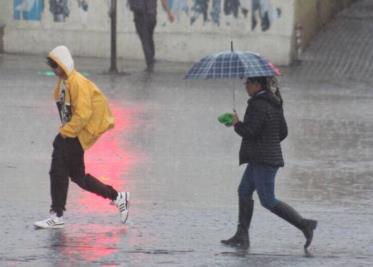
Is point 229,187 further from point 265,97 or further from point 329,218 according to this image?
point 265,97

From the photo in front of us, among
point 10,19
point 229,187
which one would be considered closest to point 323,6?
point 10,19

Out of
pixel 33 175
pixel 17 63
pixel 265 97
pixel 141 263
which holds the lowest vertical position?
pixel 17 63

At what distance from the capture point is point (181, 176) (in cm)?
1367

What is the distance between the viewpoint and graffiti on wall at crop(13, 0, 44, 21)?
27.3 meters

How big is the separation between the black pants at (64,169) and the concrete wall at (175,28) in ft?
50.0

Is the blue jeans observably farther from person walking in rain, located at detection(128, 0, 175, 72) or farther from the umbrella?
person walking in rain, located at detection(128, 0, 175, 72)

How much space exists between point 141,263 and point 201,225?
1.61 m

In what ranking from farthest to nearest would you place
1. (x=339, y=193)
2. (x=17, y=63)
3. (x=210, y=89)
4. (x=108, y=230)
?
(x=17, y=63) < (x=210, y=89) < (x=339, y=193) < (x=108, y=230)

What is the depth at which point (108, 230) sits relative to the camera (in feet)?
35.6

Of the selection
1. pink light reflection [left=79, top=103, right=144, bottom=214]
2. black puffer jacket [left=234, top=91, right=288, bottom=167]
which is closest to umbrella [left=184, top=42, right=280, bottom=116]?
black puffer jacket [left=234, top=91, right=288, bottom=167]

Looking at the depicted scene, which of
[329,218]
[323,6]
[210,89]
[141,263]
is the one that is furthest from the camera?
[323,6]

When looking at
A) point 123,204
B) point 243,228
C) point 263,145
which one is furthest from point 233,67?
point 123,204

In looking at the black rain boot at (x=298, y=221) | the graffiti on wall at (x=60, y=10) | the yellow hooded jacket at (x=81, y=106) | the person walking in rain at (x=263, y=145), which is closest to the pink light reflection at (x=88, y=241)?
the yellow hooded jacket at (x=81, y=106)

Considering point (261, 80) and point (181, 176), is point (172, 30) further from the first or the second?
point (261, 80)
